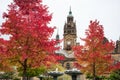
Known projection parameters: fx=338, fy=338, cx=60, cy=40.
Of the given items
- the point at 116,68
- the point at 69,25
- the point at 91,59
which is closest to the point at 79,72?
the point at 91,59

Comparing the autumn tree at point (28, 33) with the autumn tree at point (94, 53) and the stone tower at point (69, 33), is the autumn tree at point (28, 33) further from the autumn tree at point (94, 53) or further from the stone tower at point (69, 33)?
the stone tower at point (69, 33)

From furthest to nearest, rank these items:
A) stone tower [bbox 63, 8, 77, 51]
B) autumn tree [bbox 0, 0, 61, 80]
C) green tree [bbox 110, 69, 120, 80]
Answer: stone tower [bbox 63, 8, 77, 51] → green tree [bbox 110, 69, 120, 80] → autumn tree [bbox 0, 0, 61, 80]

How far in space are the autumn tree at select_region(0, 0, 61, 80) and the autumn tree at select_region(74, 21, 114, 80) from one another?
1136cm

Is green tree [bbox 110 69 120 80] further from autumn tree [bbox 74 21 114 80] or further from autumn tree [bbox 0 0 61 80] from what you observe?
autumn tree [bbox 0 0 61 80]

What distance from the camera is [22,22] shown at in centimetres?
2558

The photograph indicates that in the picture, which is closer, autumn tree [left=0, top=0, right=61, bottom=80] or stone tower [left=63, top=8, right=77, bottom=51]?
autumn tree [left=0, top=0, right=61, bottom=80]

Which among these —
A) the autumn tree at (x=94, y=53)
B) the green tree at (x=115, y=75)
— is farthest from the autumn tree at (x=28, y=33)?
the green tree at (x=115, y=75)

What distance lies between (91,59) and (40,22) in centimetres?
1263

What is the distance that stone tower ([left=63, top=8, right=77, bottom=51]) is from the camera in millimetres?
124613

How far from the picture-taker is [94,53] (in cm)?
3650

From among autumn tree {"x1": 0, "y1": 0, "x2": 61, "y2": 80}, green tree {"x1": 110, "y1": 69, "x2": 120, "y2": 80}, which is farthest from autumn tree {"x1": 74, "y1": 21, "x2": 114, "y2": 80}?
autumn tree {"x1": 0, "y1": 0, "x2": 61, "y2": 80}

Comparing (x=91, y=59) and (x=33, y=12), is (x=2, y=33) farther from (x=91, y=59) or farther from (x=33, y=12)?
(x=91, y=59)

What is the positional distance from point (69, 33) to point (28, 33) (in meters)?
104

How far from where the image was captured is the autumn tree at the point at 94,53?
121 feet
